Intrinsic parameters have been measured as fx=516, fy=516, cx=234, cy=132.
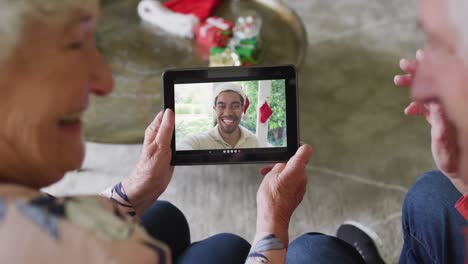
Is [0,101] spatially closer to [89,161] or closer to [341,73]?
[89,161]

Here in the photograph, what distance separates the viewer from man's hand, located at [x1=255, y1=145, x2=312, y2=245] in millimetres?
902

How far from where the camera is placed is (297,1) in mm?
2215

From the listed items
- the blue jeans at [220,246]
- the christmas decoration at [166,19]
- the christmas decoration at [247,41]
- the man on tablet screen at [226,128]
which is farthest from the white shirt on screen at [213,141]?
the christmas decoration at [166,19]

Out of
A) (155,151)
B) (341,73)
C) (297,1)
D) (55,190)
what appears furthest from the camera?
(297,1)

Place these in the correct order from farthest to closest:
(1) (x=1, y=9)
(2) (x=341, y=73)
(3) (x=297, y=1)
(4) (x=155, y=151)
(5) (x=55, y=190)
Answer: (3) (x=297, y=1) → (2) (x=341, y=73) → (5) (x=55, y=190) → (4) (x=155, y=151) → (1) (x=1, y=9)

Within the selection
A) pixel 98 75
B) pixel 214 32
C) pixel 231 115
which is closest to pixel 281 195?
pixel 231 115

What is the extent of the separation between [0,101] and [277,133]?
66 cm

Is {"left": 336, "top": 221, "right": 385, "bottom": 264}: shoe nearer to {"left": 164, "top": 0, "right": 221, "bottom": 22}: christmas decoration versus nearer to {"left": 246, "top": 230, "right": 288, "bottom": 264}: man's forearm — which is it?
{"left": 246, "top": 230, "right": 288, "bottom": 264}: man's forearm

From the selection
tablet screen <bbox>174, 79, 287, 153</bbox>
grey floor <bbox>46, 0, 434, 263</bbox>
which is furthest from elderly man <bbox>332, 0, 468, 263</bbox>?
tablet screen <bbox>174, 79, 287, 153</bbox>

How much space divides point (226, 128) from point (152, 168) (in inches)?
7.2

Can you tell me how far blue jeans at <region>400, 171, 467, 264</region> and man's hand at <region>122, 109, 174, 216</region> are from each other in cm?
48

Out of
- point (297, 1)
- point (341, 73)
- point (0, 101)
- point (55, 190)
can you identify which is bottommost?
point (55, 190)

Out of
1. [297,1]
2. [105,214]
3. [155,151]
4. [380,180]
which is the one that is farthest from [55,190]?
[297,1]

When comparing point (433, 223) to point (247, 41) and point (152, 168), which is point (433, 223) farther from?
point (247, 41)
